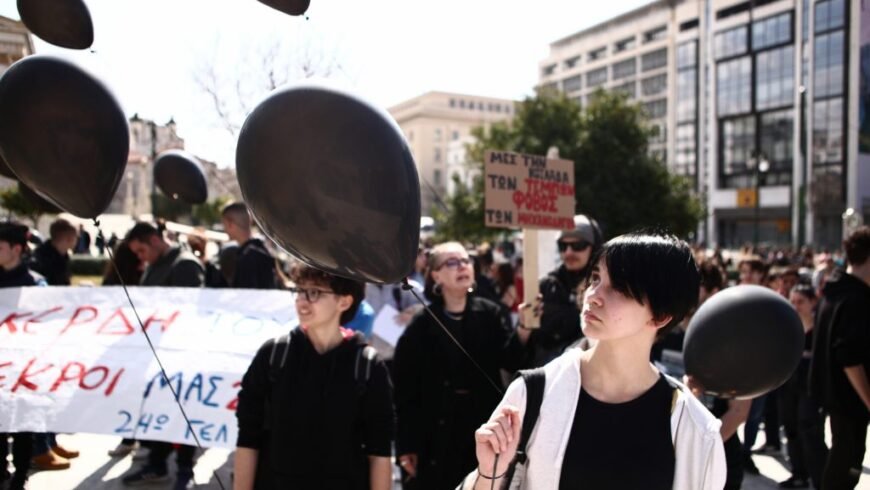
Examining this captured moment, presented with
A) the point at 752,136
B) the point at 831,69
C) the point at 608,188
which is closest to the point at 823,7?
the point at 831,69

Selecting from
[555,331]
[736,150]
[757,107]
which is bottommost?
[555,331]

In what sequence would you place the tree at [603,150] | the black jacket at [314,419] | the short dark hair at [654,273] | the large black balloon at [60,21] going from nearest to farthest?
the short dark hair at [654,273] < the black jacket at [314,419] < the large black balloon at [60,21] < the tree at [603,150]

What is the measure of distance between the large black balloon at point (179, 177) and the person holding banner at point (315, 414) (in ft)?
8.34

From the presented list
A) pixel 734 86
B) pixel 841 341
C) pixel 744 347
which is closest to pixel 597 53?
pixel 734 86

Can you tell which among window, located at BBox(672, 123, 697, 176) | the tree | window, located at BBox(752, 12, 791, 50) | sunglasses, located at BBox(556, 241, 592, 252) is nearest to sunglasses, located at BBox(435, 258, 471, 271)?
sunglasses, located at BBox(556, 241, 592, 252)

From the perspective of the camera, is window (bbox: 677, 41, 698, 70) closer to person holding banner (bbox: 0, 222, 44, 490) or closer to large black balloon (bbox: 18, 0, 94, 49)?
person holding banner (bbox: 0, 222, 44, 490)

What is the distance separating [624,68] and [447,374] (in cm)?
7165

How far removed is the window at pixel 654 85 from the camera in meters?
65.3

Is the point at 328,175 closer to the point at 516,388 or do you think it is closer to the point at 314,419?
the point at 516,388

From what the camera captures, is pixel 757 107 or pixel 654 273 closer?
pixel 654 273

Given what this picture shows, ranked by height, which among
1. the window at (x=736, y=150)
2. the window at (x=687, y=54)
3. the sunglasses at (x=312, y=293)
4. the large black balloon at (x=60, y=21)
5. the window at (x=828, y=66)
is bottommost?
the sunglasses at (x=312, y=293)

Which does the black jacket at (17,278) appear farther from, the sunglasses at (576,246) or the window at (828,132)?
the window at (828,132)

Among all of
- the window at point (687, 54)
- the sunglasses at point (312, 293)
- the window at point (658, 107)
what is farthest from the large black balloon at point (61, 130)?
the window at point (658, 107)

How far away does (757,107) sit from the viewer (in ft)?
172
